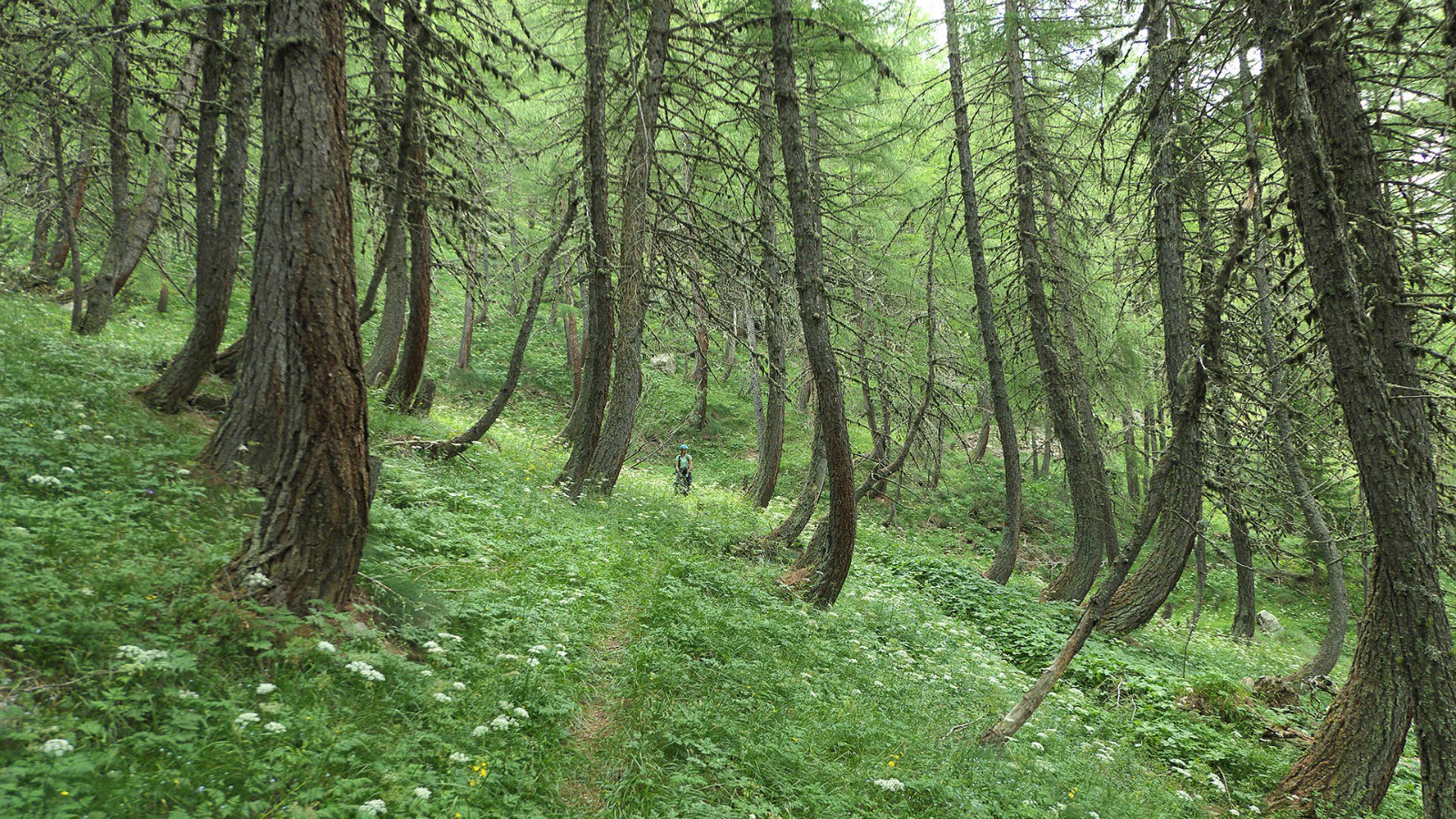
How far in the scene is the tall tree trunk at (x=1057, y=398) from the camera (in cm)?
1267

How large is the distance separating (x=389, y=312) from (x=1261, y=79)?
1297 centimetres

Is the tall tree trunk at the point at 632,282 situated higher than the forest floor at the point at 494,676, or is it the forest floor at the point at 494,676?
the tall tree trunk at the point at 632,282

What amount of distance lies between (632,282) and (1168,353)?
794 centimetres

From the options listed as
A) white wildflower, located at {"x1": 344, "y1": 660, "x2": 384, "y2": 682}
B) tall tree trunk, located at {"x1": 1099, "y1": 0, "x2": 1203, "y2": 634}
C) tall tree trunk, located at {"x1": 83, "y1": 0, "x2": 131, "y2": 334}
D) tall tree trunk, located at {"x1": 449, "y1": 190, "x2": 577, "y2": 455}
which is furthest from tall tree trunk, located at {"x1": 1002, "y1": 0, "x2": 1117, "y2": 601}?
tall tree trunk, located at {"x1": 83, "y1": 0, "x2": 131, "y2": 334}

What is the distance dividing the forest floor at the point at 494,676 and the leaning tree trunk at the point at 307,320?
1.14 feet

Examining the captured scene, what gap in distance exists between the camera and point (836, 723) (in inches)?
211

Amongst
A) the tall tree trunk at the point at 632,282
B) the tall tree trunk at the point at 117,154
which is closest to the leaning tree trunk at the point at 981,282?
the tall tree trunk at the point at 632,282

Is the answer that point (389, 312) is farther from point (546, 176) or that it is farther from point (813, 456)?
point (813, 456)

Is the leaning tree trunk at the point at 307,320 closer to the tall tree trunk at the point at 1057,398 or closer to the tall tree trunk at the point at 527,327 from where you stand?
the tall tree trunk at the point at 527,327

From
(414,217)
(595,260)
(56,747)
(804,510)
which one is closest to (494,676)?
(56,747)

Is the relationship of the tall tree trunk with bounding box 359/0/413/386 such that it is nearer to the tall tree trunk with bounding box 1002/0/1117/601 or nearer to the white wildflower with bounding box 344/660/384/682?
the white wildflower with bounding box 344/660/384/682

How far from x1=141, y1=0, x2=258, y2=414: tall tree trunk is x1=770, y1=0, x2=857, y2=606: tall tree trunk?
223 inches

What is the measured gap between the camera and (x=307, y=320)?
416 cm

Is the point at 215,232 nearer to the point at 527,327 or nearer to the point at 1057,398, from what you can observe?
the point at 527,327
